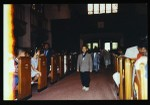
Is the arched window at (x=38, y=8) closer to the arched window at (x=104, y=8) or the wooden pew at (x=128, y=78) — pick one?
the arched window at (x=104, y=8)

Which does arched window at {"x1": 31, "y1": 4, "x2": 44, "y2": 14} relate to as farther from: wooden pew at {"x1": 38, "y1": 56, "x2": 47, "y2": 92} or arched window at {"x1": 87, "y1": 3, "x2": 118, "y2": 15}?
wooden pew at {"x1": 38, "y1": 56, "x2": 47, "y2": 92}

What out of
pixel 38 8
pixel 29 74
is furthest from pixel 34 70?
pixel 38 8

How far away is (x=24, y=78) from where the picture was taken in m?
7.27

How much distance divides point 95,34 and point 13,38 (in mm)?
10642

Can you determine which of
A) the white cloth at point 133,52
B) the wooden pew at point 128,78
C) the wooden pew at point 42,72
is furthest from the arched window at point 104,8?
the wooden pew at point 128,78

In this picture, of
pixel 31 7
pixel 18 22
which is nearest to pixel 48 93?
pixel 18 22

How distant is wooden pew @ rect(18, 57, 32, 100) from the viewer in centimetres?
700

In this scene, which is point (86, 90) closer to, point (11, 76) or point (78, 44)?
point (11, 76)

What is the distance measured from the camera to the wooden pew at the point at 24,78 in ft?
23.0

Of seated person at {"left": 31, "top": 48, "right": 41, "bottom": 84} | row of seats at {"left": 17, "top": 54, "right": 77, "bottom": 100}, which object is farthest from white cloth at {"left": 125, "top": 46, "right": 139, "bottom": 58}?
seated person at {"left": 31, "top": 48, "right": 41, "bottom": 84}

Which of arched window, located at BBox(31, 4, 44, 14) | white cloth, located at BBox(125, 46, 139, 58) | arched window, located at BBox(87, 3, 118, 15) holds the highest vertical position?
arched window, located at BBox(87, 3, 118, 15)

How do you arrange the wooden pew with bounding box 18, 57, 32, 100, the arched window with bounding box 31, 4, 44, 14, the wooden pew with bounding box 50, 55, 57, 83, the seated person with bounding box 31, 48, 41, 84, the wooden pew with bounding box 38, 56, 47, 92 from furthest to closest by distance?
1. the arched window with bounding box 31, 4, 44, 14
2. the wooden pew with bounding box 50, 55, 57, 83
3. the wooden pew with bounding box 38, 56, 47, 92
4. the seated person with bounding box 31, 48, 41, 84
5. the wooden pew with bounding box 18, 57, 32, 100

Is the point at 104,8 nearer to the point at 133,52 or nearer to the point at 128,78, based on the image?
the point at 133,52

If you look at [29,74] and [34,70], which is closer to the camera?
[29,74]
